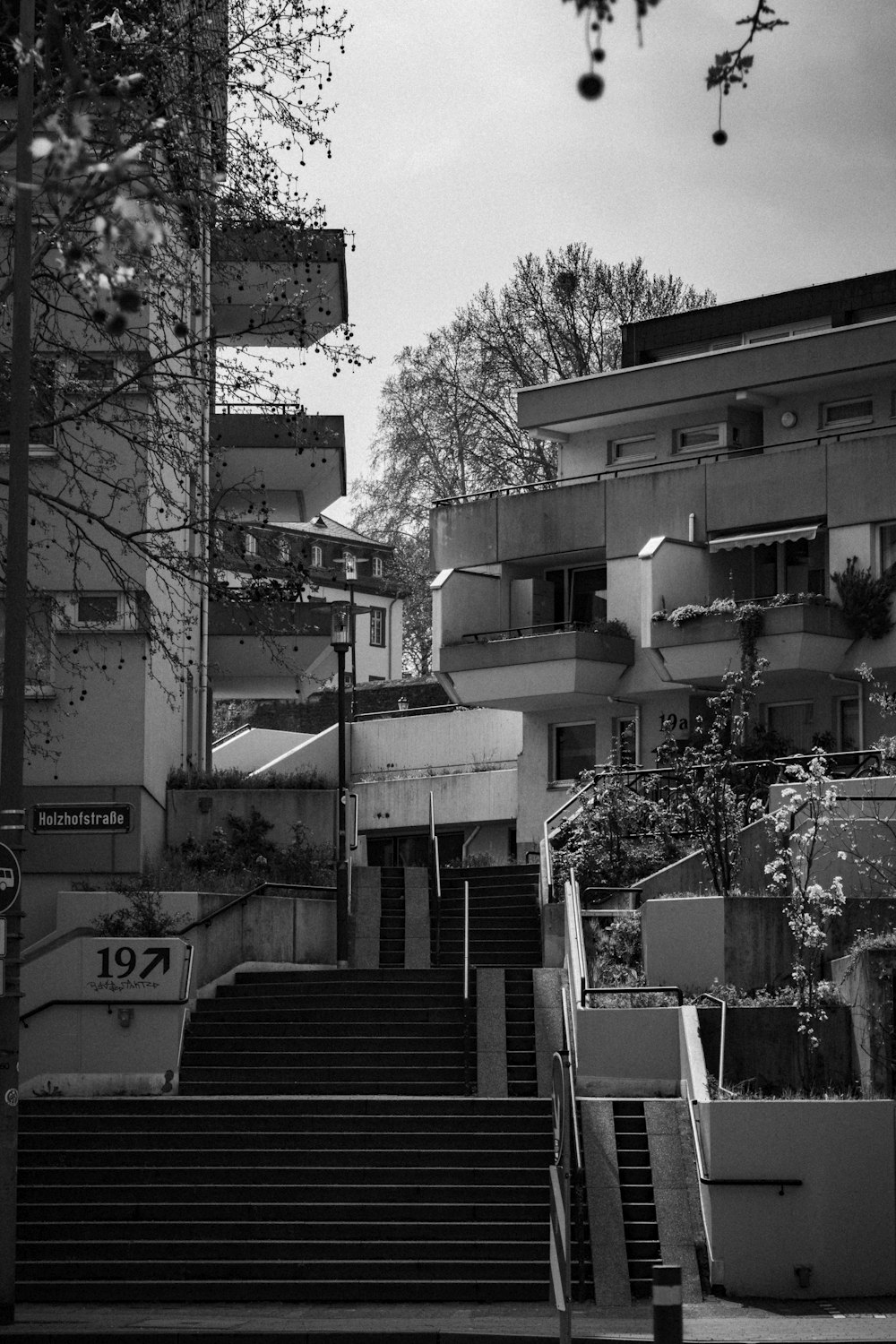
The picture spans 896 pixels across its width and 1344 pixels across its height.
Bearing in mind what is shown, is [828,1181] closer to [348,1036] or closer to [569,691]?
[348,1036]

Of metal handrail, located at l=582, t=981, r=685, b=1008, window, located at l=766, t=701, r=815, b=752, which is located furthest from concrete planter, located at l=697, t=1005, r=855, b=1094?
window, located at l=766, t=701, r=815, b=752

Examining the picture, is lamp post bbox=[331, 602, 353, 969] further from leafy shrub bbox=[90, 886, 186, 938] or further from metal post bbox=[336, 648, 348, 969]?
leafy shrub bbox=[90, 886, 186, 938]

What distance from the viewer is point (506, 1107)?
19.8 metres

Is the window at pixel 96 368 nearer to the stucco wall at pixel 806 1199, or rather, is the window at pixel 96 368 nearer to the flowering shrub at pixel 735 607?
the stucco wall at pixel 806 1199

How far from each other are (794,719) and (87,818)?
14513 mm

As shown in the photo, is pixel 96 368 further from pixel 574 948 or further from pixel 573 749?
pixel 573 749

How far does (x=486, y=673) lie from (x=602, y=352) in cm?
1394

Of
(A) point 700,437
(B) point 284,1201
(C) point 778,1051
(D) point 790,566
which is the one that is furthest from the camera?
(A) point 700,437

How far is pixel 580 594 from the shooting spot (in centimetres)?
3912

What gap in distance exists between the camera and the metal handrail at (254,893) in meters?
24.1

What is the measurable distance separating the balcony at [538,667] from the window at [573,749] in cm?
80

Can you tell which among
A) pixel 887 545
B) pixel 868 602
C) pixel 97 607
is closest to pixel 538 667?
pixel 868 602

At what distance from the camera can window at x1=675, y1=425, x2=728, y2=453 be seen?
37781mm

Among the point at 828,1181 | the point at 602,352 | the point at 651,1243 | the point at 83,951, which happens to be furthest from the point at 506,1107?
the point at 602,352
